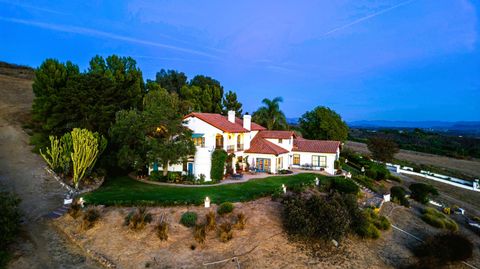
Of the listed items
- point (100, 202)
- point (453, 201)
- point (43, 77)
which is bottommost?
point (453, 201)

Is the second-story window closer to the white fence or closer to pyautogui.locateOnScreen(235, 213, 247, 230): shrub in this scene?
pyautogui.locateOnScreen(235, 213, 247, 230): shrub

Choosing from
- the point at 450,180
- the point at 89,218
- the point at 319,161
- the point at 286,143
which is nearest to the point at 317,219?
the point at 89,218

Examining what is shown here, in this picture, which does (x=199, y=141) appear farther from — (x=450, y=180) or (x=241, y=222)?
(x=450, y=180)

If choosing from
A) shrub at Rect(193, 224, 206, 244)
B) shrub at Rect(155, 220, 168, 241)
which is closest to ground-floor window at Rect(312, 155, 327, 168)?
shrub at Rect(193, 224, 206, 244)

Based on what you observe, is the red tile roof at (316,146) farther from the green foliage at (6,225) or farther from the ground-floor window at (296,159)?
the green foliage at (6,225)

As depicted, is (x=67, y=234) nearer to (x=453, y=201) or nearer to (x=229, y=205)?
(x=229, y=205)

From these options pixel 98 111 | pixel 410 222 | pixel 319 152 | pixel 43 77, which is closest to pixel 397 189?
pixel 410 222
